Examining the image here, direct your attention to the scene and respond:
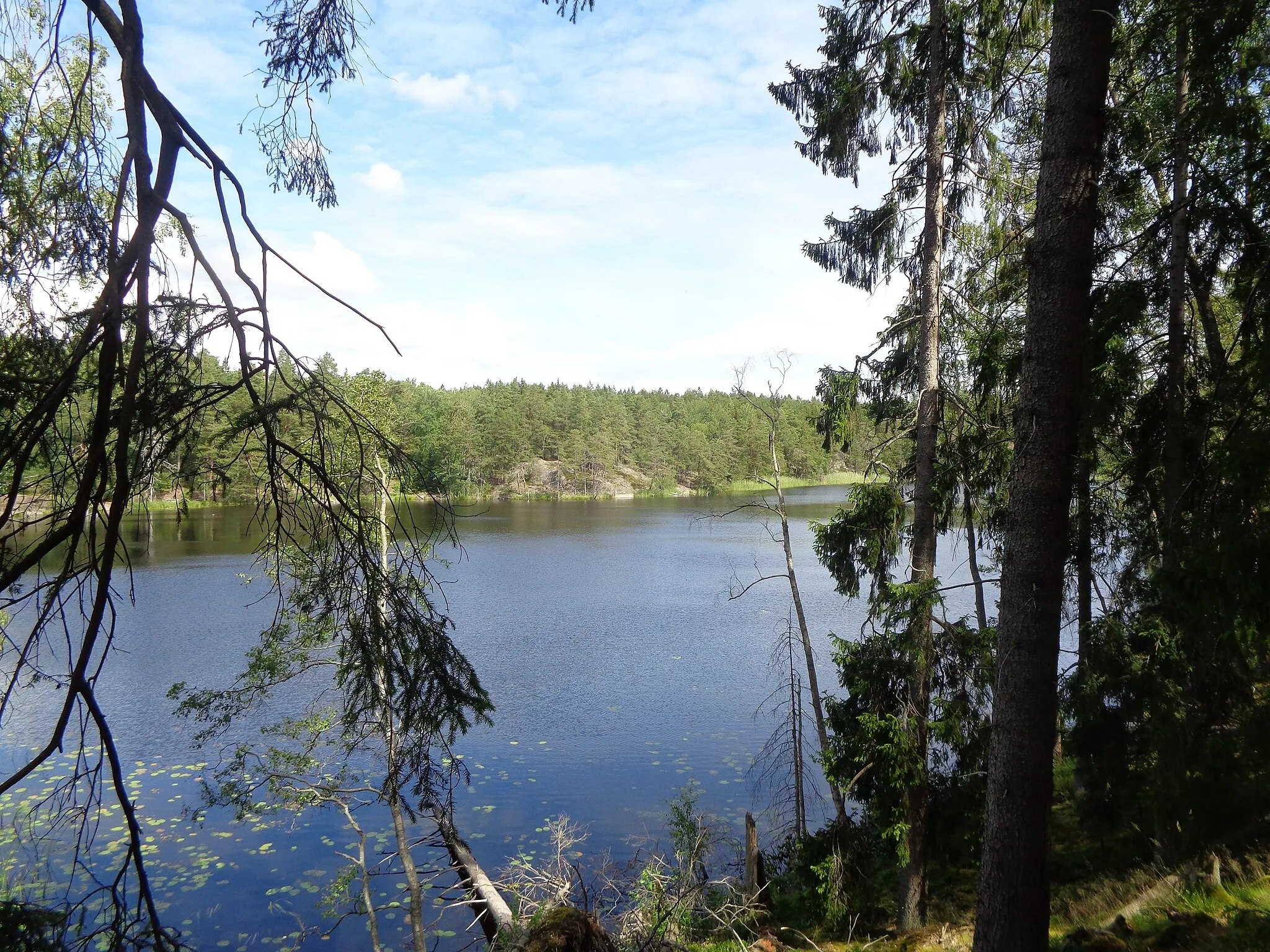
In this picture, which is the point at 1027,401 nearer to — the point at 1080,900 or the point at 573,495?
the point at 1080,900

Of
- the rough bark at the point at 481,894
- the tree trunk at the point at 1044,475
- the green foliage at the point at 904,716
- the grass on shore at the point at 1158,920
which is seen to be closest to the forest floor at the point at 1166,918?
the grass on shore at the point at 1158,920

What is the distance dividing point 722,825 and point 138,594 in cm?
1665

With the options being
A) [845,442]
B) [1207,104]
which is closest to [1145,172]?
[1207,104]

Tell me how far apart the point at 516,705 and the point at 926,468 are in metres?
10.8

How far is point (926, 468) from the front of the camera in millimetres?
7457

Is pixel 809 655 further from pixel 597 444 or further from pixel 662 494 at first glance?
pixel 662 494

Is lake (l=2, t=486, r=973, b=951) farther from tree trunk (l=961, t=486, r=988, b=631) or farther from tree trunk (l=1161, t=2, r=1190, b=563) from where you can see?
tree trunk (l=1161, t=2, r=1190, b=563)

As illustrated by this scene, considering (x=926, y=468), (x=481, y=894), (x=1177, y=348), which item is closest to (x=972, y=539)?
(x=926, y=468)

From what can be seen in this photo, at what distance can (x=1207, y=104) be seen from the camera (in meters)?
3.73

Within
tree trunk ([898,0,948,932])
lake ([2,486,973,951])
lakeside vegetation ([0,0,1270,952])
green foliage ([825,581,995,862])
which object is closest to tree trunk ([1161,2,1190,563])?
lakeside vegetation ([0,0,1270,952])

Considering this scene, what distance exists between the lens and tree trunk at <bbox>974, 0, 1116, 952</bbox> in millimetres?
3393

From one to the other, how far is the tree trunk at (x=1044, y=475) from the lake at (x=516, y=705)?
2493 mm

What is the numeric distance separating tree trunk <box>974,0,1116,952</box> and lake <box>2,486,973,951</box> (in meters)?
2.49

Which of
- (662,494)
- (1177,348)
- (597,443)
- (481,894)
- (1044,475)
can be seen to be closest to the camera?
(1044,475)
